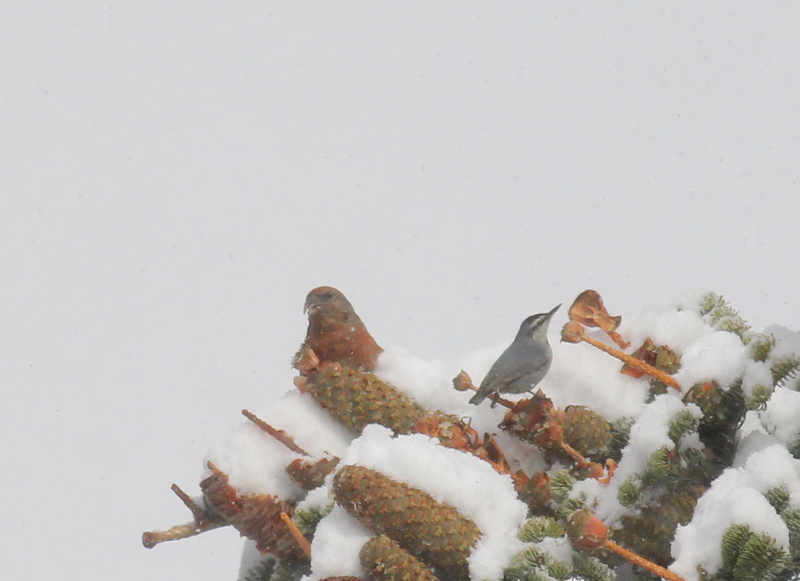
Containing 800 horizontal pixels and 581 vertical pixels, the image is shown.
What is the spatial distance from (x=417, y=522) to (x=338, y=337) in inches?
12.5

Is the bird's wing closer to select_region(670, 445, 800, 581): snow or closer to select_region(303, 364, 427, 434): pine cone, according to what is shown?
select_region(303, 364, 427, 434): pine cone

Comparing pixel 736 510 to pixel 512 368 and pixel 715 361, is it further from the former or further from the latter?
pixel 512 368

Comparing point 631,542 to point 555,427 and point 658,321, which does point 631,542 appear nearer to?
point 555,427

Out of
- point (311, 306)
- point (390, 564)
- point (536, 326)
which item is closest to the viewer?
point (390, 564)

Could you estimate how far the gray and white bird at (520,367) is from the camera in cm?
91

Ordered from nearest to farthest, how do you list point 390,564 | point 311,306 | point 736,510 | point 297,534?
point 736,510
point 390,564
point 297,534
point 311,306

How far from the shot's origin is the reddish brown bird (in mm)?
1023

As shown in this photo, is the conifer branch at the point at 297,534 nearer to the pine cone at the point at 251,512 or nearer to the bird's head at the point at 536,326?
the pine cone at the point at 251,512

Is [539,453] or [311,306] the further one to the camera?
[311,306]

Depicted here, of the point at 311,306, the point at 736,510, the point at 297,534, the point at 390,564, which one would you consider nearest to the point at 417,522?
the point at 390,564

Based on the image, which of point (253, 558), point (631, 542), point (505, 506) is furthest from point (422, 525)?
point (253, 558)

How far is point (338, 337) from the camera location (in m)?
1.03

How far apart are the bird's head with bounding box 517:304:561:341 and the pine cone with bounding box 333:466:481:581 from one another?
25 cm

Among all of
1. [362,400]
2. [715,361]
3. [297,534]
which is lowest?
[297,534]
